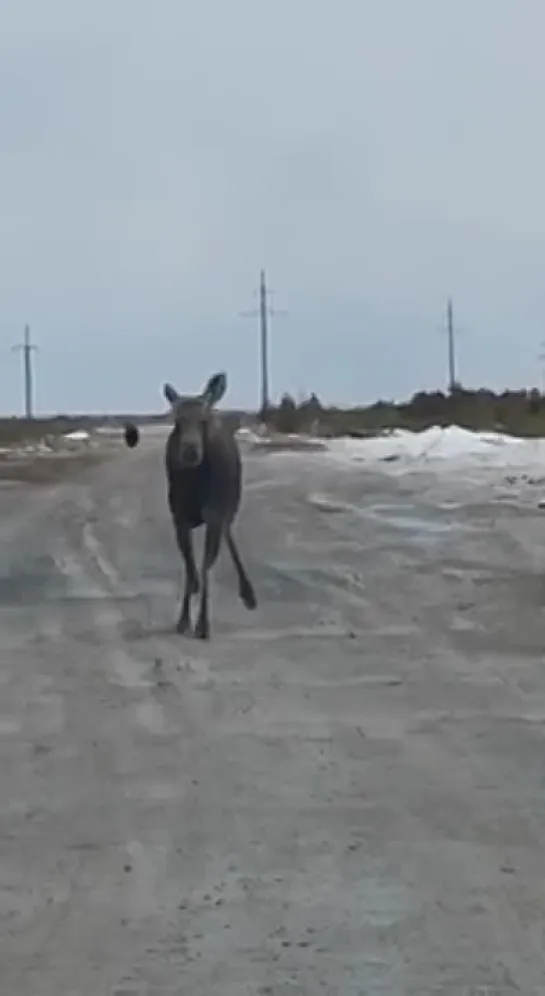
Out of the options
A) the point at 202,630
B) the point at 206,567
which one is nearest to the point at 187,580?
the point at 206,567

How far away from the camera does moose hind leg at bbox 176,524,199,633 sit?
48.6 ft

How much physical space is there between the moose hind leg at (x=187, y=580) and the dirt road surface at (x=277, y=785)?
9.7 inches

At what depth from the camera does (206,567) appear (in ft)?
49.5

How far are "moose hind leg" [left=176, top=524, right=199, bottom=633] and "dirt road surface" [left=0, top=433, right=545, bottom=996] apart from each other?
0.25 metres

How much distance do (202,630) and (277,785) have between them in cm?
544

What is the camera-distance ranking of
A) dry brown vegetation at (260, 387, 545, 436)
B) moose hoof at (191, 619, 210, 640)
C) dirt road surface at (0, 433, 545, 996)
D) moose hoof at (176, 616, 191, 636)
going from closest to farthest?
dirt road surface at (0, 433, 545, 996) → moose hoof at (191, 619, 210, 640) → moose hoof at (176, 616, 191, 636) → dry brown vegetation at (260, 387, 545, 436)

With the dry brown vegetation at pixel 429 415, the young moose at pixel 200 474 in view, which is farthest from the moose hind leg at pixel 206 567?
the dry brown vegetation at pixel 429 415

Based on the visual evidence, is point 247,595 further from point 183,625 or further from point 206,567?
point 183,625

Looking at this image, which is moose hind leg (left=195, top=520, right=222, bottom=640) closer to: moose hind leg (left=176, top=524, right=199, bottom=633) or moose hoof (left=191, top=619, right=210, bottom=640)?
moose hoof (left=191, top=619, right=210, bottom=640)

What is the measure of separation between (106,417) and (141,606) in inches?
5559

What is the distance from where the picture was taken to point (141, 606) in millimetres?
16422

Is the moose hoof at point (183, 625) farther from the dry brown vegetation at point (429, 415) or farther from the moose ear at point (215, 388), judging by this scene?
the dry brown vegetation at point (429, 415)

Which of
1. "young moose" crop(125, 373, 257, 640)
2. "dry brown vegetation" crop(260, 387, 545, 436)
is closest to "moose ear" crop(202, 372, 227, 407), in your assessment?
"young moose" crop(125, 373, 257, 640)

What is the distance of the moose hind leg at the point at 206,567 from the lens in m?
14.5
